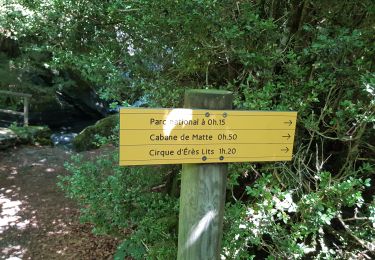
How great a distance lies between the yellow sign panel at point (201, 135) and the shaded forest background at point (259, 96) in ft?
1.11

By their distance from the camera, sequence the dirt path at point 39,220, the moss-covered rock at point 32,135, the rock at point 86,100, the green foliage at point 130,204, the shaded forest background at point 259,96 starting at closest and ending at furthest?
1. the shaded forest background at point 259,96
2. the green foliage at point 130,204
3. the dirt path at point 39,220
4. the moss-covered rock at point 32,135
5. the rock at point 86,100

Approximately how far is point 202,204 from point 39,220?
441cm

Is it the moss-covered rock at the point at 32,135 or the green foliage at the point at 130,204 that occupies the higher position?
the green foliage at the point at 130,204

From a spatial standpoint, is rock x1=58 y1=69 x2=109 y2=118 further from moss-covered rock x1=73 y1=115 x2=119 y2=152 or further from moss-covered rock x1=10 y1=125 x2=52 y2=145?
moss-covered rock x1=73 y1=115 x2=119 y2=152

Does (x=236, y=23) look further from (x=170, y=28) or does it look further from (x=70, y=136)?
(x=70, y=136)

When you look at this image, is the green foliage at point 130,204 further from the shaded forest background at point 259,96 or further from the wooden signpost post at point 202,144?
the wooden signpost post at point 202,144

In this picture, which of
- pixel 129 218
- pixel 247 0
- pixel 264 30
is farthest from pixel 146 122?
pixel 129 218

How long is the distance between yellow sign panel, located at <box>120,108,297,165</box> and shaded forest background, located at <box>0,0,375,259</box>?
34 cm

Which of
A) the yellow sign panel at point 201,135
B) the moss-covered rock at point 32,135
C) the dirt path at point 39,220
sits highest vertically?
the yellow sign panel at point 201,135

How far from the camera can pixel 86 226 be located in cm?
534

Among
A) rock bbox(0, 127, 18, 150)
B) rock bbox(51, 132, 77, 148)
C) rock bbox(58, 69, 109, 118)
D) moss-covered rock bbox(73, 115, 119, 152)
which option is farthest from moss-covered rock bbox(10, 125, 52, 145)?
rock bbox(58, 69, 109, 118)

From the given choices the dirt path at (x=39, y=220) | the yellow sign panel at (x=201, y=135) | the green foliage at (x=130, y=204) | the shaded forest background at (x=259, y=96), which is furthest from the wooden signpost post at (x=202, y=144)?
the dirt path at (x=39, y=220)

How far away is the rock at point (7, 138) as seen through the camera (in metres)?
8.20

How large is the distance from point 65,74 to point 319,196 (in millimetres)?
12907
